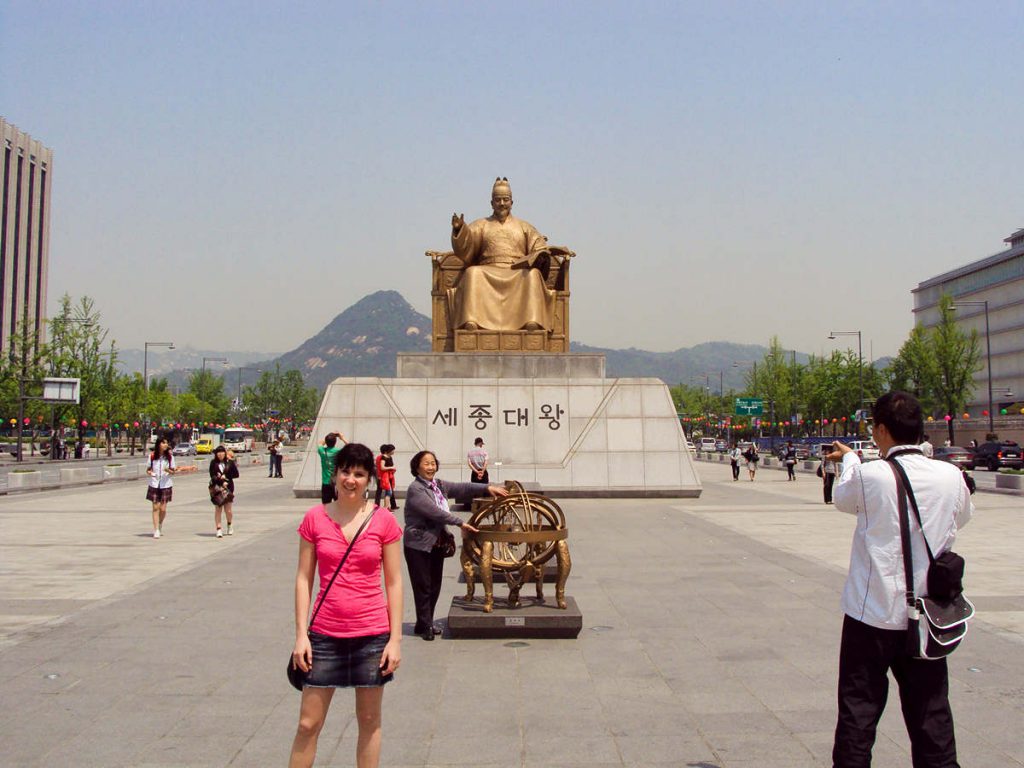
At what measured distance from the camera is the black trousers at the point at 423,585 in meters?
7.00

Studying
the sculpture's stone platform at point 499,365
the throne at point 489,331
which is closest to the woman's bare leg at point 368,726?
the sculpture's stone platform at point 499,365

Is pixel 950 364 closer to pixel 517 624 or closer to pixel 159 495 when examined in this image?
pixel 159 495

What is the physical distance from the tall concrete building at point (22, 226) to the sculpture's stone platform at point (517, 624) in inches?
3062

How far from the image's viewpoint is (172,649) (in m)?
6.60

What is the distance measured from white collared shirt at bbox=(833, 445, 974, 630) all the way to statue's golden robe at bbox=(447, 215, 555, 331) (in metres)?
16.4

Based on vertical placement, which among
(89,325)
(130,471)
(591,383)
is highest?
(89,325)

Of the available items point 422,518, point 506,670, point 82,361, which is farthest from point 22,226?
point 506,670

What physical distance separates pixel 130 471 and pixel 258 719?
29.1 metres

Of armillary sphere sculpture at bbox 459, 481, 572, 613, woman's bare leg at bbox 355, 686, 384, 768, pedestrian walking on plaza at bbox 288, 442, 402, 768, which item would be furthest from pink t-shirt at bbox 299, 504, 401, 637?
armillary sphere sculpture at bbox 459, 481, 572, 613

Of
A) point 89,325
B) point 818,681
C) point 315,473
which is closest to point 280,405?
point 89,325

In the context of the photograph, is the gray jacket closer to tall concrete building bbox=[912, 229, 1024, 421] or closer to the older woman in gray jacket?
the older woman in gray jacket

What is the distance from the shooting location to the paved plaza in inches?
181

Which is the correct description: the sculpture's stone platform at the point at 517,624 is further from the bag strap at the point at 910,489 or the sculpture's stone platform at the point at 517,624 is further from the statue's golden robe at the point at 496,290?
the statue's golden robe at the point at 496,290

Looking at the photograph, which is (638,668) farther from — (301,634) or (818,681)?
(301,634)
